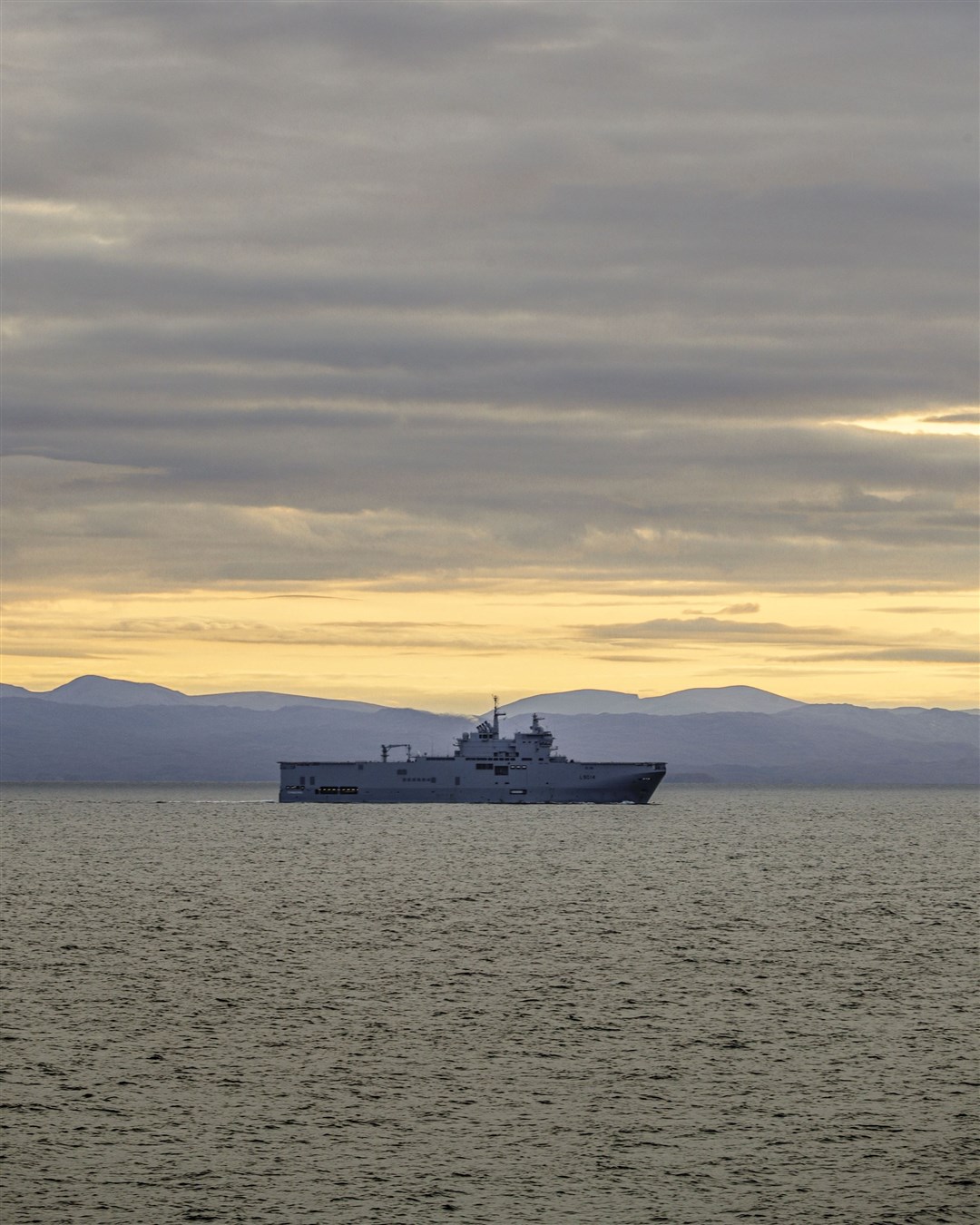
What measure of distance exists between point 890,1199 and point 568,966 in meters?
31.9

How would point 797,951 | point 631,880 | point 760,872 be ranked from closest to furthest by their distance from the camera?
point 797,951, point 631,880, point 760,872

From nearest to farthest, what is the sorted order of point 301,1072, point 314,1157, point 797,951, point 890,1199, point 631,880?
point 890,1199, point 314,1157, point 301,1072, point 797,951, point 631,880

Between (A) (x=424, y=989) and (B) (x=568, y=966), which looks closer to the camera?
(A) (x=424, y=989)

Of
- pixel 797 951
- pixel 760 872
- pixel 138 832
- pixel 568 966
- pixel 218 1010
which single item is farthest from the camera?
pixel 138 832

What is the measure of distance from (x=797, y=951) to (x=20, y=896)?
4878 centimetres

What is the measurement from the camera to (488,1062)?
130 ft

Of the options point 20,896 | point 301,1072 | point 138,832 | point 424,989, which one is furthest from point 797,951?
point 138,832

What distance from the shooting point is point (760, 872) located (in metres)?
118

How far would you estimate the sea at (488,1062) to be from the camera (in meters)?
27.8

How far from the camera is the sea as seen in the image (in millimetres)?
27828

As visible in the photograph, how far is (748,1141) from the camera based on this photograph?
31453 mm

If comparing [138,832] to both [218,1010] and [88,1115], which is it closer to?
[218,1010]

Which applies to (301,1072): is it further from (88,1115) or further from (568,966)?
(568,966)

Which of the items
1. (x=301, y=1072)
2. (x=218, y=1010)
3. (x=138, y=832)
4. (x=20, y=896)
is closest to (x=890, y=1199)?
(x=301, y=1072)
